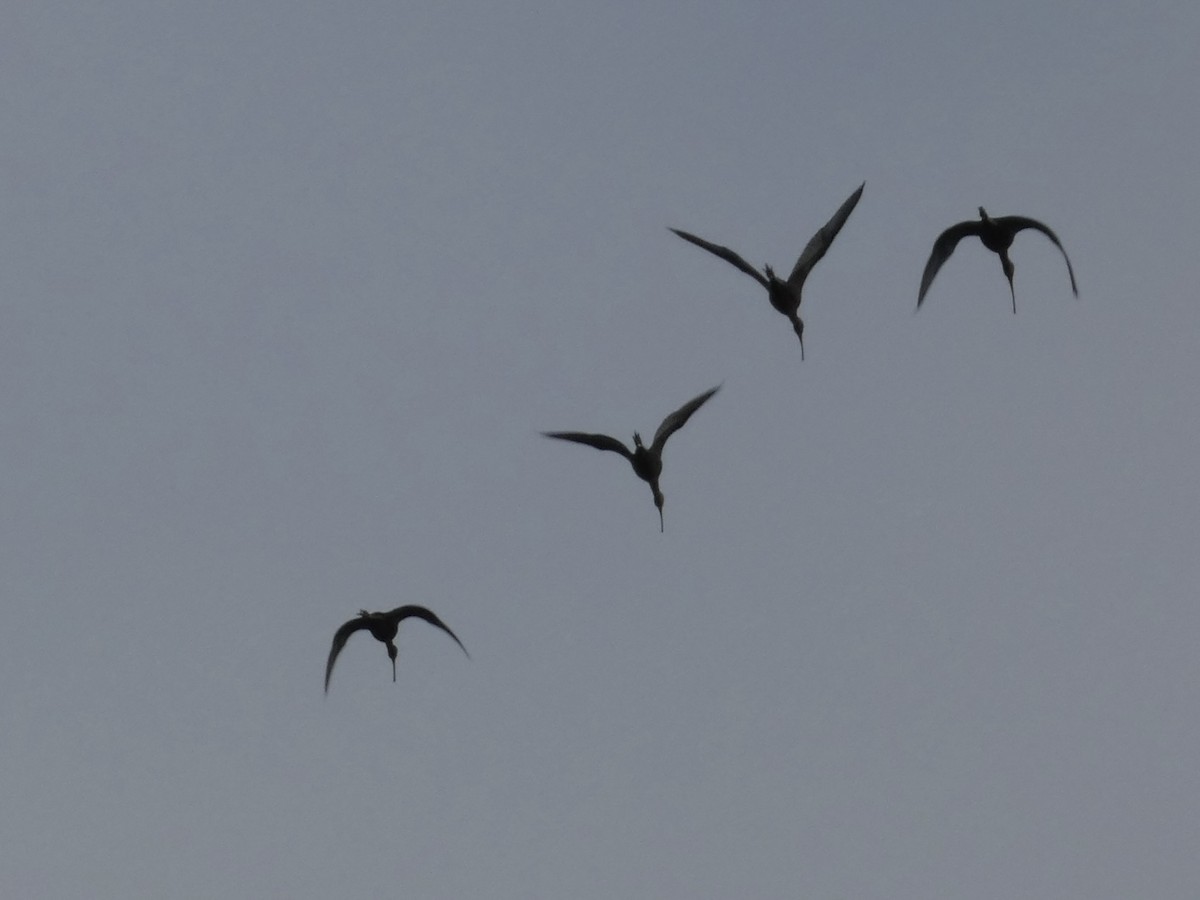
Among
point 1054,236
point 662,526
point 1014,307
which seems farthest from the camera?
point 662,526

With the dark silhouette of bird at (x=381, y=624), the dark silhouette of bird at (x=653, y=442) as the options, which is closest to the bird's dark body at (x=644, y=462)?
the dark silhouette of bird at (x=653, y=442)

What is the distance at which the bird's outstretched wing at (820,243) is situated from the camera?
99.0 ft

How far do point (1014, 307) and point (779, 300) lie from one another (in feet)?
13.9

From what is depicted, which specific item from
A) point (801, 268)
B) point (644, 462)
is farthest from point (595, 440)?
point (801, 268)

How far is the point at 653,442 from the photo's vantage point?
31438mm

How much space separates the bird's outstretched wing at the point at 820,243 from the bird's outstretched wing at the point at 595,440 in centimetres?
433

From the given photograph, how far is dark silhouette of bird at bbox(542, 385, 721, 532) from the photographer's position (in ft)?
101

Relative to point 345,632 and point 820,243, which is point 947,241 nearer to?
point 820,243

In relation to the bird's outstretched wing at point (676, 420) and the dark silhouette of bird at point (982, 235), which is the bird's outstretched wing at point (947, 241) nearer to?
the dark silhouette of bird at point (982, 235)

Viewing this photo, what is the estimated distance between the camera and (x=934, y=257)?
97.2 ft

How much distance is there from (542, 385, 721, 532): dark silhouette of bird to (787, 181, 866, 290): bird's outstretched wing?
249 cm

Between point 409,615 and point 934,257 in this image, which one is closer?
point 934,257

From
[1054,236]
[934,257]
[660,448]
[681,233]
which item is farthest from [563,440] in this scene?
[1054,236]

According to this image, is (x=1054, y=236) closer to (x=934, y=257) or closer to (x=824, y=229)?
(x=934, y=257)
